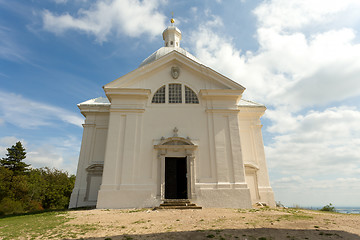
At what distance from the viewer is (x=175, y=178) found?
1416 cm

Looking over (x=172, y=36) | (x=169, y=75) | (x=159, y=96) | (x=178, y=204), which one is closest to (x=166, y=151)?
(x=178, y=204)

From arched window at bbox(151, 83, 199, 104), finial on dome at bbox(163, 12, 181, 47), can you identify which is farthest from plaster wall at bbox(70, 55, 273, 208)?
finial on dome at bbox(163, 12, 181, 47)

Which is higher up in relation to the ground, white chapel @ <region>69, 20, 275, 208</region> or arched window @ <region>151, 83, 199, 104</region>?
arched window @ <region>151, 83, 199, 104</region>

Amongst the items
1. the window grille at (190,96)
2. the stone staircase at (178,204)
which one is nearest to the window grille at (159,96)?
the window grille at (190,96)

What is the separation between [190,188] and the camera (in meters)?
13.4

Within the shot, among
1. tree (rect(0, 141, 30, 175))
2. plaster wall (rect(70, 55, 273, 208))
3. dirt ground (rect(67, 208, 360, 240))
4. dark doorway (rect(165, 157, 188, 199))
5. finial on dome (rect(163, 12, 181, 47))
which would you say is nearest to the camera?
dirt ground (rect(67, 208, 360, 240))

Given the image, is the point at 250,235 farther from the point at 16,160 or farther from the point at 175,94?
the point at 16,160

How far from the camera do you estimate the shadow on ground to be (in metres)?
6.13

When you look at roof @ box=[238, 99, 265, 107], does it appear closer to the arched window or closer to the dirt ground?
the arched window

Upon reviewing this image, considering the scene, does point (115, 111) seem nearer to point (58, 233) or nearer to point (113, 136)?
point (113, 136)

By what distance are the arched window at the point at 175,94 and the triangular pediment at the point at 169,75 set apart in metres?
0.72

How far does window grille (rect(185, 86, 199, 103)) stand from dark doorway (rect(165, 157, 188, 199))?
4187mm

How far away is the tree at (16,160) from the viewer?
33.3 metres

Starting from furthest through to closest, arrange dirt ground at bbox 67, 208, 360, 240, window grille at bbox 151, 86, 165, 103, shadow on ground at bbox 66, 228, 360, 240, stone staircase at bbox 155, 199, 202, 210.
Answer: window grille at bbox 151, 86, 165, 103
stone staircase at bbox 155, 199, 202, 210
dirt ground at bbox 67, 208, 360, 240
shadow on ground at bbox 66, 228, 360, 240
